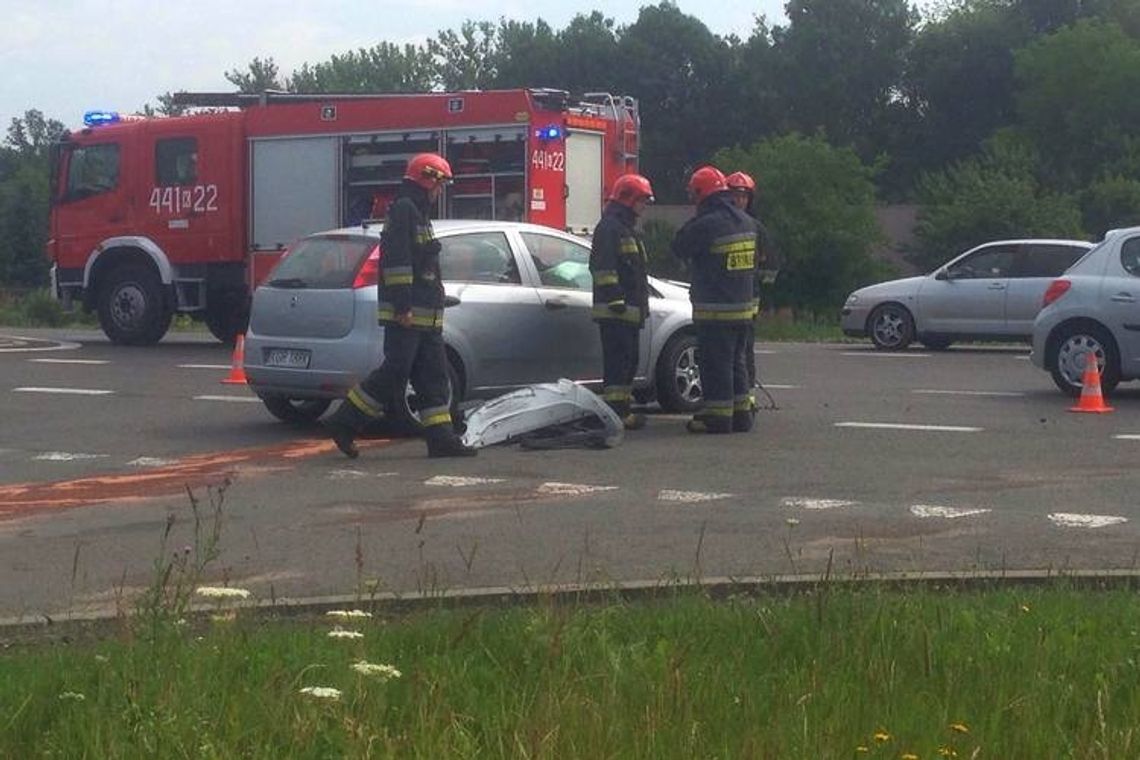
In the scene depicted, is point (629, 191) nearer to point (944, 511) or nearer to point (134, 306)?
point (944, 511)

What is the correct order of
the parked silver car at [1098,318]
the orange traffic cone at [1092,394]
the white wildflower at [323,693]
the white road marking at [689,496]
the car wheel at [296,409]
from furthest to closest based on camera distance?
1. the parked silver car at [1098,318]
2. the orange traffic cone at [1092,394]
3. the car wheel at [296,409]
4. the white road marking at [689,496]
5. the white wildflower at [323,693]

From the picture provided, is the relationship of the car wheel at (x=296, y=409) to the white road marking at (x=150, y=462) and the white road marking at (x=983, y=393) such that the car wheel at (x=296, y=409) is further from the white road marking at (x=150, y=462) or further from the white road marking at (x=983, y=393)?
the white road marking at (x=983, y=393)

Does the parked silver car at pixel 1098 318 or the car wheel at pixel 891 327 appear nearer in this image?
the parked silver car at pixel 1098 318

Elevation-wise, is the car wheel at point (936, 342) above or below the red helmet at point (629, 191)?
below

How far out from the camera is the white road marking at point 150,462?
13297 mm

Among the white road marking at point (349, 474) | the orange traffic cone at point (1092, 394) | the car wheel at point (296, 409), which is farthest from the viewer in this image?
the orange traffic cone at point (1092, 394)

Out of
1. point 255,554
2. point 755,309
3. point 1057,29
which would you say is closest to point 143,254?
point 755,309

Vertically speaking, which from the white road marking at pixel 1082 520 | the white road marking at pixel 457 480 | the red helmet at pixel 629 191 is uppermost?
the red helmet at pixel 629 191

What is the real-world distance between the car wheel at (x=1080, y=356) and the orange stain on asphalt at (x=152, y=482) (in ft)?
21.5

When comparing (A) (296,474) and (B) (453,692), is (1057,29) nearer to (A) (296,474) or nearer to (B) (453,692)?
(A) (296,474)

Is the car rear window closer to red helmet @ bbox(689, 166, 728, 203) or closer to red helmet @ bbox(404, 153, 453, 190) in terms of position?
red helmet @ bbox(404, 153, 453, 190)

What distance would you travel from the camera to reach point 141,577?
883cm

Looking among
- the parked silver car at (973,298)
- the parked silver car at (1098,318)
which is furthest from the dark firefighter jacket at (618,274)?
the parked silver car at (973,298)

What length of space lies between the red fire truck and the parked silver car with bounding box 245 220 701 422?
324 inches
